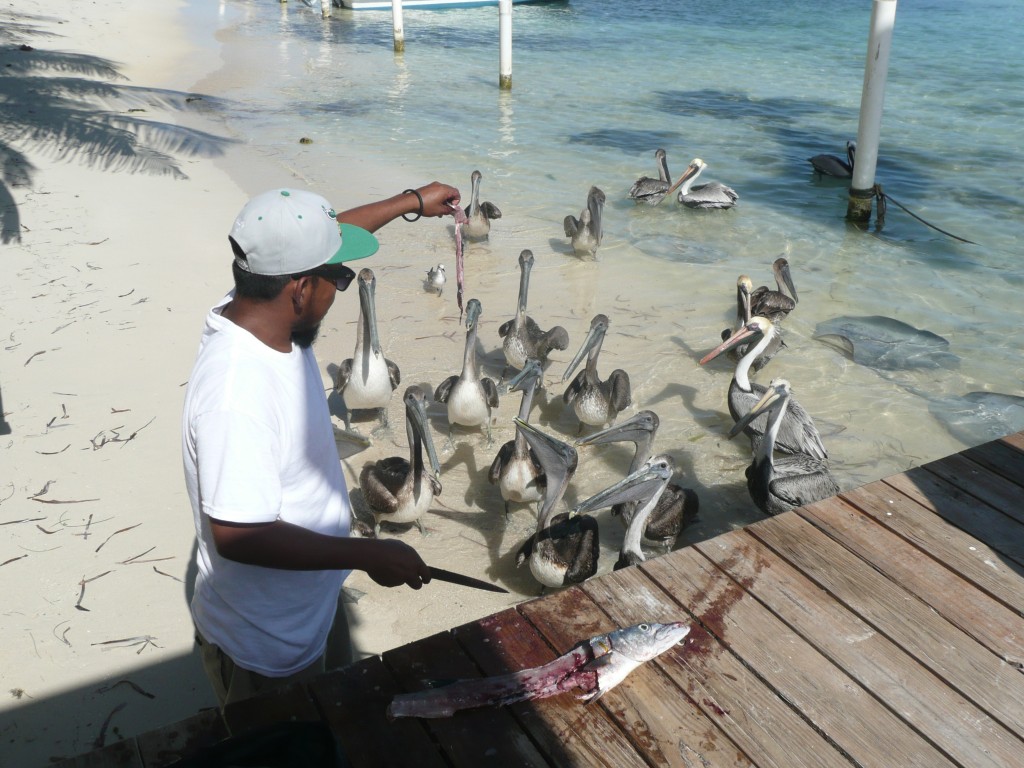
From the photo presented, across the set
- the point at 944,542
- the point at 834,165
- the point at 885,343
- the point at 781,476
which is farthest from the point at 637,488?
the point at 834,165

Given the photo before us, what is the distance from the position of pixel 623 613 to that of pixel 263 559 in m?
1.62

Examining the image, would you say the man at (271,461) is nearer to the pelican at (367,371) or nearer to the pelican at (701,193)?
the pelican at (367,371)

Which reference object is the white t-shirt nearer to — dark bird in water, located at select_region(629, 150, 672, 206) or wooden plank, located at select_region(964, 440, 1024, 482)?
wooden plank, located at select_region(964, 440, 1024, 482)

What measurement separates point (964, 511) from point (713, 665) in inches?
68.4

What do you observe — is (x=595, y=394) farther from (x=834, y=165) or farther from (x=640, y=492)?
(x=834, y=165)

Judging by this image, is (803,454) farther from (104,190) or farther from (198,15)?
(198,15)

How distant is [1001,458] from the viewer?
4.66m

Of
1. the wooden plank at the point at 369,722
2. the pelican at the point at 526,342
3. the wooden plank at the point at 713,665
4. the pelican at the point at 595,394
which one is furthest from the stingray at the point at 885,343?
the wooden plank at the point at 369,722

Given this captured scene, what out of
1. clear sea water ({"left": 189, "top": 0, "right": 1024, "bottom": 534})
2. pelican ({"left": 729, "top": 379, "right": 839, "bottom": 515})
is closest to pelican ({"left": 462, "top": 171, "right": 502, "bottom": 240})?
clear sea water ({"left": 189, "top": 0, "right": 1024, "bottom": 534})

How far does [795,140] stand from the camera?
15961mm

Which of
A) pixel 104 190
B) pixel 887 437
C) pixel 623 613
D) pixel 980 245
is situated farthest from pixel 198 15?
pixel 623 613

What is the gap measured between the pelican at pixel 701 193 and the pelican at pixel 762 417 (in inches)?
193

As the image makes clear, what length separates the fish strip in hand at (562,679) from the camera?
2949mm

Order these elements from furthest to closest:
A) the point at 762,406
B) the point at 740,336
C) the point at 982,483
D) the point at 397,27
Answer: the point at 397,27, the point at 740,336, the point at 762,406, the point at 982,483
